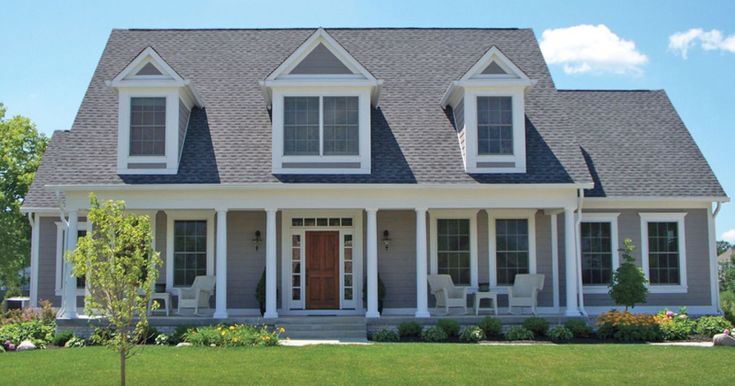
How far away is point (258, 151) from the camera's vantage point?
19109 mm

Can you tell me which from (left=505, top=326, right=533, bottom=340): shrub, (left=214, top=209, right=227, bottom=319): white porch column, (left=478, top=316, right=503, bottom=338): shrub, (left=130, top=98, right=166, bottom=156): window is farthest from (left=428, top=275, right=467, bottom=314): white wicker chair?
(left=130, top=98, right=166, bottom=156): window

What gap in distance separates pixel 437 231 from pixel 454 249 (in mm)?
661

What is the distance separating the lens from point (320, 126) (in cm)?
1856

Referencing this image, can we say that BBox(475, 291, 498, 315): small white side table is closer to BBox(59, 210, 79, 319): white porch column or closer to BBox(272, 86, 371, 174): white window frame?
BBox(272, 86, 371, 174): white window frame

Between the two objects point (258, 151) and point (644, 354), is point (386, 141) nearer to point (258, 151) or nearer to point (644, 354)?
point (258, 151)

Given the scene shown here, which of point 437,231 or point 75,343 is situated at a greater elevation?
point 437,231

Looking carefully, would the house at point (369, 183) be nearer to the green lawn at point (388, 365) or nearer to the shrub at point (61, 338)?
the shrub at point (61, 338)

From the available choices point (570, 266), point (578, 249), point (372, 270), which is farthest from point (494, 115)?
point (372, 270)

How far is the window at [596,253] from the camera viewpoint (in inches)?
790

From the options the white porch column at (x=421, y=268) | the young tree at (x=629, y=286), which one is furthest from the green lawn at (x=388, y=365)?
the young tree at (x=629, y=286)

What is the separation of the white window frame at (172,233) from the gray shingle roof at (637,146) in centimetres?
1026

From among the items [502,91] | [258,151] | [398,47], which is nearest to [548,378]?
[502,91]

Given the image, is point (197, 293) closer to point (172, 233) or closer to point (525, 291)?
point (172, 233)

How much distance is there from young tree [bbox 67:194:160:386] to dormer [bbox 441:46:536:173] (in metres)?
10.4
